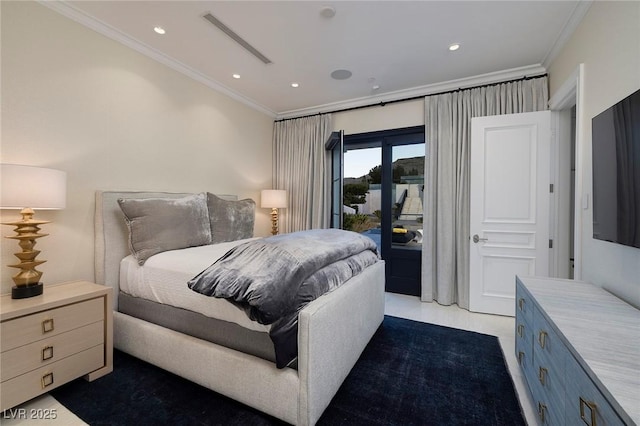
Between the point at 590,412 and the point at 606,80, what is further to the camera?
the point at 606,80

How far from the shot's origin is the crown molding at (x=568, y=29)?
1.96m

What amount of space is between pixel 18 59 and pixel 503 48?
402 centimetres

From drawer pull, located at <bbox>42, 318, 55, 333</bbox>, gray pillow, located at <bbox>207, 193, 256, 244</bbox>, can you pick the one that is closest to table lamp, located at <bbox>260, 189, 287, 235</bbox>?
gray pillow, located at <bbox>207, 193, 256, 244</bbox>

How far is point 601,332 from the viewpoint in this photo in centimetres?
108

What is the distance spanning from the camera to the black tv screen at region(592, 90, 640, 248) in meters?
1.28

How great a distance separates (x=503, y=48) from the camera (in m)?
2.57

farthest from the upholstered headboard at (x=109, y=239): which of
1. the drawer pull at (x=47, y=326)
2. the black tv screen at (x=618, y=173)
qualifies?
the black tv screen at (x=618, y=173)

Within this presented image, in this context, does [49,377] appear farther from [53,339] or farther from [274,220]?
[274,220]

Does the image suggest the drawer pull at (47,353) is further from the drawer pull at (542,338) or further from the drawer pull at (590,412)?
the drawer pull at (542,338)

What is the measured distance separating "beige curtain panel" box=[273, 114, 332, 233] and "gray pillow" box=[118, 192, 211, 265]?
6.03 feet

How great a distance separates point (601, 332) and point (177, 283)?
88.0 inches

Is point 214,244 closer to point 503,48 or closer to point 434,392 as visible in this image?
point 434,392

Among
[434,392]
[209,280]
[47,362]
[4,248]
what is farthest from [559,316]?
[4,248]

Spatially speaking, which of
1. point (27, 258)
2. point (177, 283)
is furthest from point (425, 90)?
point (27, 258)
